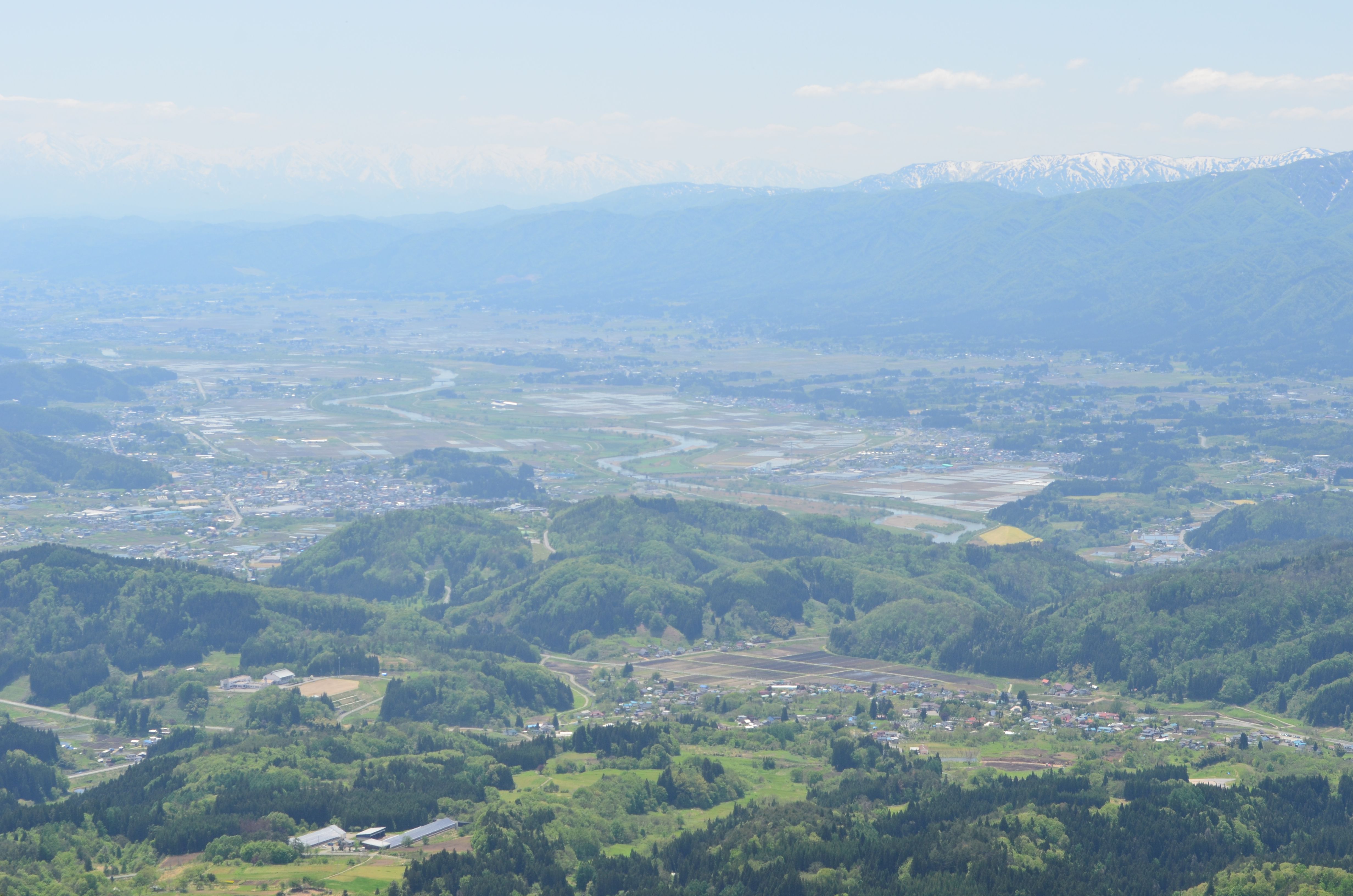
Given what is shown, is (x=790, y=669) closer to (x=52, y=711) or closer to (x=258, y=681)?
(x=258, y=681)

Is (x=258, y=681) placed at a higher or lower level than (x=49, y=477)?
higher

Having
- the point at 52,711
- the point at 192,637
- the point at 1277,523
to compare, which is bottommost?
the point at 1277,523

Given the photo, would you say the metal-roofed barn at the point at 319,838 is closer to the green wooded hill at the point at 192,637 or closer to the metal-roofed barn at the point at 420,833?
the metal-roofed barn at the point at 420,833

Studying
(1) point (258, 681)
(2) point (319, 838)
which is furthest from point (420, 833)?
(1) point (258, 681)

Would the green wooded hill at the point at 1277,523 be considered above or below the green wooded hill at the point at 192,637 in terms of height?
below

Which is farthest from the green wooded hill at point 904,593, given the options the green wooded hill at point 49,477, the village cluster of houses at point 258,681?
the green wooded hill at point 49,477

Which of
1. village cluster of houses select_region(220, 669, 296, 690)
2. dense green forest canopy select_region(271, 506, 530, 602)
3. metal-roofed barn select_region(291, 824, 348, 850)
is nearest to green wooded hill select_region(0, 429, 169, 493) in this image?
dense green forest canopy select_region(271, 506, 530, 602)

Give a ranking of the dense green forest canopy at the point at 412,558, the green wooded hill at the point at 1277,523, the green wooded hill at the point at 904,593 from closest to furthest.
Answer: the green wooded hill at the point at 904,593, the dense green forest canopy at the point at 412,558, the green wooded hill at the point at 1277,523

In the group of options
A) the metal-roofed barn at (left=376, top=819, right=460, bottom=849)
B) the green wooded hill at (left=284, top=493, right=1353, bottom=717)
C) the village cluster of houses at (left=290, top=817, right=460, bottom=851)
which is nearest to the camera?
the village cluster of houses at (left=290, top=817, right=460, bottom=851)

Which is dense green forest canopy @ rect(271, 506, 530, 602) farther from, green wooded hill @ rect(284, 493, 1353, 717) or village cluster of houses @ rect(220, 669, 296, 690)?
village cluster of houses @ rect(220, 669, 296, 690)

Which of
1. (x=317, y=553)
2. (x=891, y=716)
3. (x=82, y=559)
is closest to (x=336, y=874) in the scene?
(x=891, y=716)

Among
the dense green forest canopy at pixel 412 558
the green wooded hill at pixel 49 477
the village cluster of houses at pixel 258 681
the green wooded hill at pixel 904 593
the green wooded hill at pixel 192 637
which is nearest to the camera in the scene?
the green wooded hill at pixel 192 637

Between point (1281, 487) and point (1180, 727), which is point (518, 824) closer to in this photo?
point (1180, 727)
